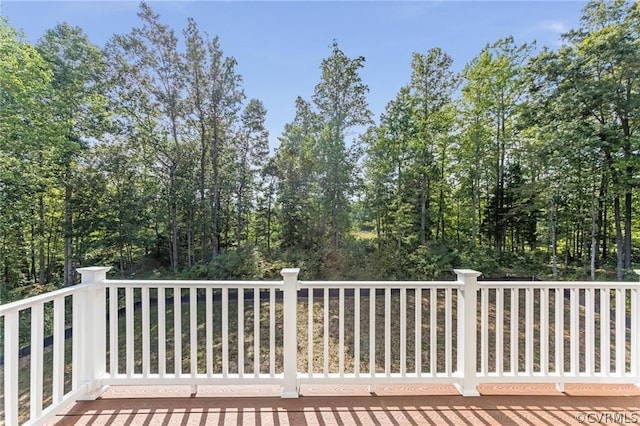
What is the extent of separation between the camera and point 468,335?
2230 millimetres

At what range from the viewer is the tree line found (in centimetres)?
588

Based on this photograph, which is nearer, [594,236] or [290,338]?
[290,338]

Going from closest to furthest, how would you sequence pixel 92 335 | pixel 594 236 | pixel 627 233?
1. pixel 92 335
2. pixel 627 233
3. pixel 594 236

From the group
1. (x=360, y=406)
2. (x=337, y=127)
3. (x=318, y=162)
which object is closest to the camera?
(x=360, y=406)

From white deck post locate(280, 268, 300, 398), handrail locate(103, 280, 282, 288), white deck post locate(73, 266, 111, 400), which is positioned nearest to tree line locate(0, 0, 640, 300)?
white deck post locate(73, 266, 111, 400)

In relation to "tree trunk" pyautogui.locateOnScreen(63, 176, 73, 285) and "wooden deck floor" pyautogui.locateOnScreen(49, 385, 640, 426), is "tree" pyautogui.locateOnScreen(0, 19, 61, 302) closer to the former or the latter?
"tree trunk" pyautogui.locateOnScreen(63, 176, 73, 285)

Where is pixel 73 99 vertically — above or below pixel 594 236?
above

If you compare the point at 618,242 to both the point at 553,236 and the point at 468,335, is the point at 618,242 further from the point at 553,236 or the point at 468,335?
the point at 468,335


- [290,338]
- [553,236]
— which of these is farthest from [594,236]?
[290,338]

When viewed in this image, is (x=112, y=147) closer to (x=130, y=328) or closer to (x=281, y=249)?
(x=281, y=249)

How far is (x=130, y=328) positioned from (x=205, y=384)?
0.64 metres

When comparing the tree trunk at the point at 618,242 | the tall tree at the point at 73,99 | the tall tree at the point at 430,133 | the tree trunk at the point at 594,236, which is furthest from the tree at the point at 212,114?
the tree trunk at the point at 618,242

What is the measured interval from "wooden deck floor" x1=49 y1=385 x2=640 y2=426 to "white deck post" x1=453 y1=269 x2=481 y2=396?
0.09 m

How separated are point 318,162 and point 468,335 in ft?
21.6
